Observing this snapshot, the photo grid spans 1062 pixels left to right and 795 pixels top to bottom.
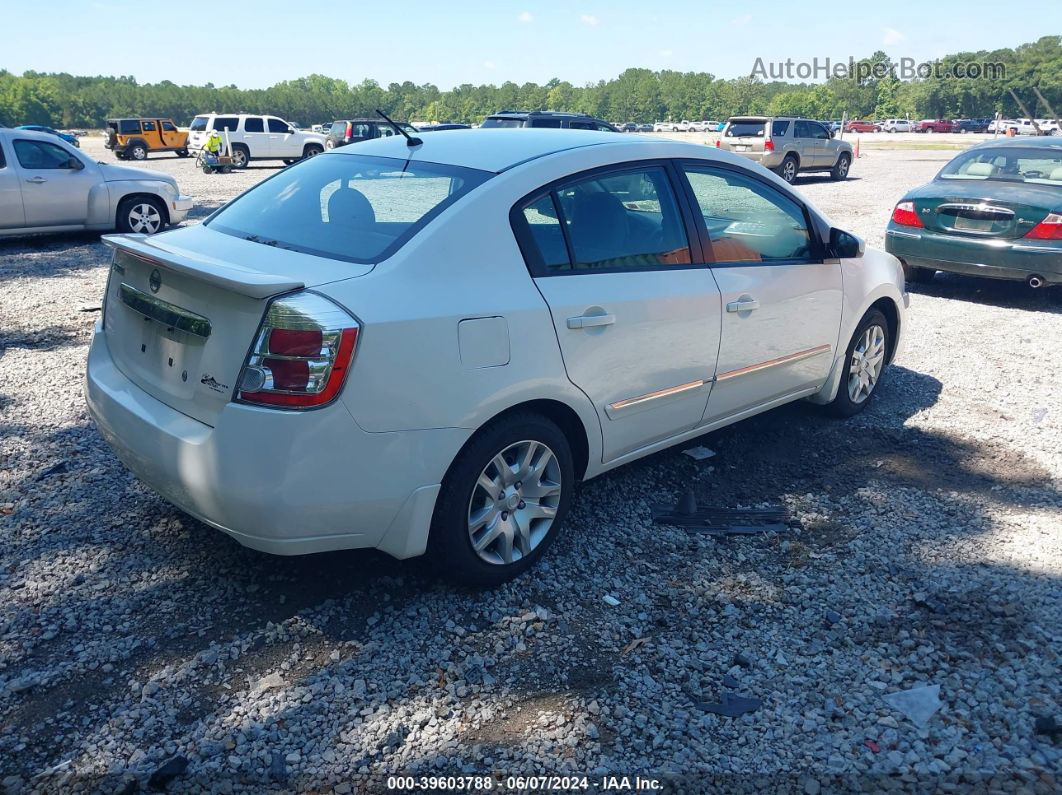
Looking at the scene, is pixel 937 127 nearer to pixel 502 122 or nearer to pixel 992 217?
pixel 502 122

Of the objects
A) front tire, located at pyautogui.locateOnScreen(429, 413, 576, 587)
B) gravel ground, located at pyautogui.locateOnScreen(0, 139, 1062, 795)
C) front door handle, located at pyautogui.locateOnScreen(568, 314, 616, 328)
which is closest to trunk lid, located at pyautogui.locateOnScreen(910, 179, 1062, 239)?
gravel ground, located at pyautogui.locateOnScreen(0, 139, 1062, 795)

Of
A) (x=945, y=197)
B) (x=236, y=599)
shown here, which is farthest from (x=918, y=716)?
(x=945, y=197)

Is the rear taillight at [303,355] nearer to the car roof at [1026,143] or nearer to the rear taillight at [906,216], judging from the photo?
the rear taillight at [906,216]

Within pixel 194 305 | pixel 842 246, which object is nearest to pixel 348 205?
pixel 194 305

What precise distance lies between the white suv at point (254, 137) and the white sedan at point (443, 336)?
1130 inches

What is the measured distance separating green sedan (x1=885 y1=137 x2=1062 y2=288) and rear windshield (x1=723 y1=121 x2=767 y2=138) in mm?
15506

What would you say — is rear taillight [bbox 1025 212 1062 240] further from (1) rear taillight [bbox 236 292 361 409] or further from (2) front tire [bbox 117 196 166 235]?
(2) front tire [bbox 117 196 166 235]

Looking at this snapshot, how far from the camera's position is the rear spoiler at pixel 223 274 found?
2.94 metres

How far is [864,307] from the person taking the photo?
5.36 metres

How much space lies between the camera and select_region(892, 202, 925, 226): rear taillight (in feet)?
30.6

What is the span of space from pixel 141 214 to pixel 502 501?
10917 mm

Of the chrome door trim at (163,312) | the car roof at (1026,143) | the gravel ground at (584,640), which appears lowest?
the gravel ground at (584,640)

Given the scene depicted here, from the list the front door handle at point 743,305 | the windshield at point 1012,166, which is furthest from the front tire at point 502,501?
the windshield at point 1012,166

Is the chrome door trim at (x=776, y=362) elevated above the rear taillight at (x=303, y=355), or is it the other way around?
the rear taillight at (x=303, y=355)
